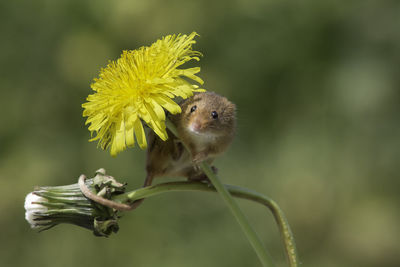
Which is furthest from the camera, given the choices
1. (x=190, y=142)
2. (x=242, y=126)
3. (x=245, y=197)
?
(x=242, y=126)

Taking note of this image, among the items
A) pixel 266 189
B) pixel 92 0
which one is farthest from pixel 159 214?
pixel 92 0

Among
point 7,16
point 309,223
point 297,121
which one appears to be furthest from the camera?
point 7,16

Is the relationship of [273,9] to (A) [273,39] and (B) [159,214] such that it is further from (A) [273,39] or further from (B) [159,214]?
(B) [159,214]

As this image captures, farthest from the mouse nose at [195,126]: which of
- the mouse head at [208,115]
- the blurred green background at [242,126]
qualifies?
the blurred green background at [242,126]

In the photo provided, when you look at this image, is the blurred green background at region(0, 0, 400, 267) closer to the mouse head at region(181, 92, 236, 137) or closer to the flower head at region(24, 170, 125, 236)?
the mouse head at region(181, 92, 236, 137)

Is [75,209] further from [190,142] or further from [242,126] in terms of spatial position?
[242,126]

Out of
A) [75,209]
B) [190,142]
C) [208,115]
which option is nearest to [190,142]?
[190,142]

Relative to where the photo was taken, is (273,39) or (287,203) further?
(273,39)
